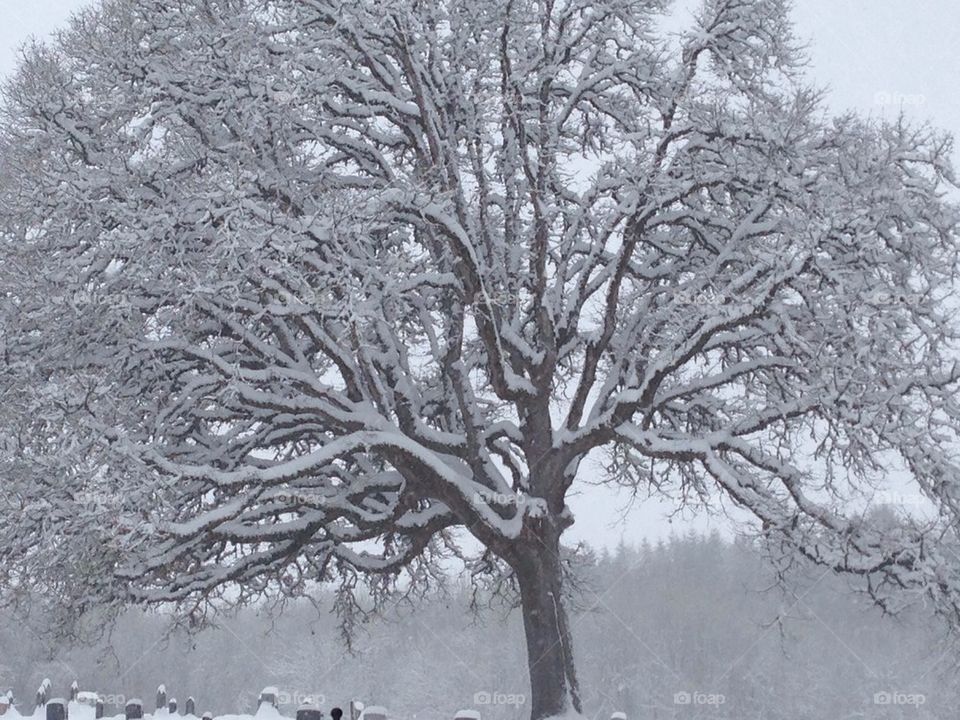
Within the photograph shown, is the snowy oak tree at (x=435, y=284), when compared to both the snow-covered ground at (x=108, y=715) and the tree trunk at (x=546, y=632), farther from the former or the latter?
the snow-covered ground at (x=108, y=715)

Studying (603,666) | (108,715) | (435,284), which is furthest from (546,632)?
(603,666)

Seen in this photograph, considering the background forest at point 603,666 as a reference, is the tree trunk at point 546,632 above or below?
below

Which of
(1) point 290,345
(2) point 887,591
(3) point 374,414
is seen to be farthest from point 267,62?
(2) point 887,591

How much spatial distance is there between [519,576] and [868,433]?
4.15 metres

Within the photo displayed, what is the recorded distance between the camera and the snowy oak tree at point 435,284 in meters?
10.9

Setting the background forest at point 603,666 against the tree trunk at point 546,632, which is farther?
the background forest at point 603,666

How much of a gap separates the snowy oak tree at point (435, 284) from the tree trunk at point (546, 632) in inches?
1.4

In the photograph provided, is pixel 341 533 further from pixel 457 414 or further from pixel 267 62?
pixel 267 62

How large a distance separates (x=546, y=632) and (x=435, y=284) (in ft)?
12.9

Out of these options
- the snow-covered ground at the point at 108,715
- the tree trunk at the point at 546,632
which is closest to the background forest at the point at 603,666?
the snow-covered ground at the point at 108,715

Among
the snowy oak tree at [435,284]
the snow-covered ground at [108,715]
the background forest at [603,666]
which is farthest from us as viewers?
the background forest at [603,666]

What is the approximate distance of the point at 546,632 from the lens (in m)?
12.4

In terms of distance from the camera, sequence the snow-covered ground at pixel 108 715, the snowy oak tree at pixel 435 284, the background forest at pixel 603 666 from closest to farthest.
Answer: the snowy oak tree at pixel 435 284, the snow-covered ground at pixel 108 715, the background forest at pixel 603 666

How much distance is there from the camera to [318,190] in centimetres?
1289
